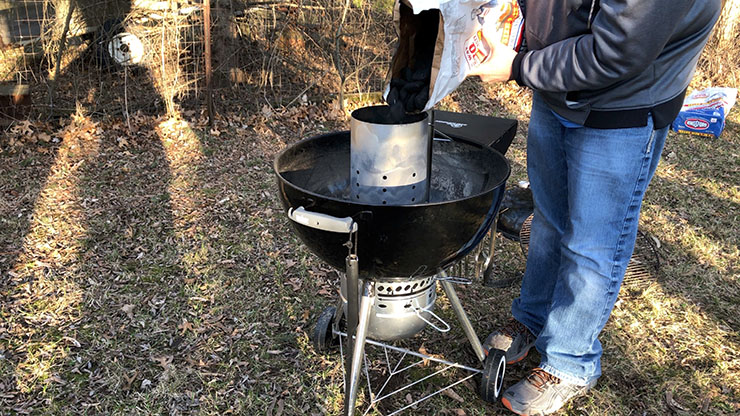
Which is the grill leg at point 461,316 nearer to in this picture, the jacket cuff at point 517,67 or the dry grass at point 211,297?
the dry grass at point 211,297

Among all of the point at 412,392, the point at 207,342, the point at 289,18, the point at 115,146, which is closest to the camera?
the point at 412,392

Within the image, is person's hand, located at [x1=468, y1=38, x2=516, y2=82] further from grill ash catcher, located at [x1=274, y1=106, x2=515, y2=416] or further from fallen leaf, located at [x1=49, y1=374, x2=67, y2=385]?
fallen leaf, located at [x1=49, y1=374, x2=67, y2=385]

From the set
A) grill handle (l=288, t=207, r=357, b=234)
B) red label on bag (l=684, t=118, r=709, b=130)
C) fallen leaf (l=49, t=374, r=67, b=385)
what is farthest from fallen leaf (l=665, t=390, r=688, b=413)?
red label on bag (l=684, t=118, r=709, b=130)

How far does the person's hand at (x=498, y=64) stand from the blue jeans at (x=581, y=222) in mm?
325

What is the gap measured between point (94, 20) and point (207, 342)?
363cm

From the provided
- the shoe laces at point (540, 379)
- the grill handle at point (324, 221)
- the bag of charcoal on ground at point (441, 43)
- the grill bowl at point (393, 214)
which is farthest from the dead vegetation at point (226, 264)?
the bag of charcoal on ground at point (441, 43)

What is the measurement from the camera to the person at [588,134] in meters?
1.51

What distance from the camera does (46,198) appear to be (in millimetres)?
3932

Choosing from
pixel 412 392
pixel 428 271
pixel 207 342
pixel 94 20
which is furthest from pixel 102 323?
pixel 94 20

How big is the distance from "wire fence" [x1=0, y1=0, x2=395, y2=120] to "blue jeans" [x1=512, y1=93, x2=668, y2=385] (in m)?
3.66

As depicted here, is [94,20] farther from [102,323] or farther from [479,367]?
[479,367]

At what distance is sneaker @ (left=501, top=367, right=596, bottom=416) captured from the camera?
216cm

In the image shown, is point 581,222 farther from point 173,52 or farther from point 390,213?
point 173,52

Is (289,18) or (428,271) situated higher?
(289,18)
